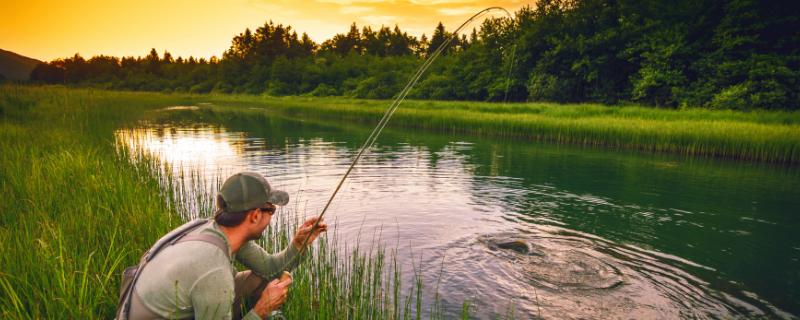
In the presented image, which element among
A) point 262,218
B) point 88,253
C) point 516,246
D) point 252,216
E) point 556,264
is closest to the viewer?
point 252,216

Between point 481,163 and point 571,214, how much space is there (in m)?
6.99

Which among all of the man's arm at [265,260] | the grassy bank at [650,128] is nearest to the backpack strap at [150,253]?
the man's arm at [265,260]

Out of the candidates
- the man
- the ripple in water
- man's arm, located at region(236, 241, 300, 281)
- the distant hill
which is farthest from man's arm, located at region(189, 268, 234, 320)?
the distant hill

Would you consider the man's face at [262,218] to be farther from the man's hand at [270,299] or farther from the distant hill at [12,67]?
the distant hill at [12,67]

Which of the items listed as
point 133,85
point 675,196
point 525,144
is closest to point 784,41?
point 525,144

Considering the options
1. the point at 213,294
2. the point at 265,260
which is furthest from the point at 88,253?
the point at 213,294

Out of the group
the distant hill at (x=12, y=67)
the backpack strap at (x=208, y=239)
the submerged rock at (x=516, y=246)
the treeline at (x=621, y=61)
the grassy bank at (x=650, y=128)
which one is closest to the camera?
the backpack strap at (x=208, y=239)

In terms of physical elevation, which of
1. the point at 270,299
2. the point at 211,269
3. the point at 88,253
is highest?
the point at 211,269

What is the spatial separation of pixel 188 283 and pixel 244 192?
A: 0.63 meters

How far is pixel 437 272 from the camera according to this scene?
6.66 meters

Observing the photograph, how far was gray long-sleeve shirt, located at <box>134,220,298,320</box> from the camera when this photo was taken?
246 cm

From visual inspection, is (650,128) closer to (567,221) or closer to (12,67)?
(567,221)

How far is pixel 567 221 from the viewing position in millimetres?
9383

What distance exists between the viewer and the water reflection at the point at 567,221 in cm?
602
